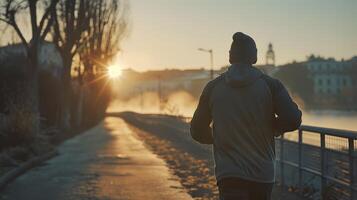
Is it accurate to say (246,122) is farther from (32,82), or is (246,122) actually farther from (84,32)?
(84,32)

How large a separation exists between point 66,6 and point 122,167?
62.7 ft

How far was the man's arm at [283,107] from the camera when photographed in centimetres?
455

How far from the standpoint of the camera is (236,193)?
443 centimetres

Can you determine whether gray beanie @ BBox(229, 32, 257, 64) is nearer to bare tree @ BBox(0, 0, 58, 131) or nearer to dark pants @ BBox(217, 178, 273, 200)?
dark pants @ BBox(217, 178, 273, 200)

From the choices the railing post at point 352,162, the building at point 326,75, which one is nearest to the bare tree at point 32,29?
the railing post at point 352,162

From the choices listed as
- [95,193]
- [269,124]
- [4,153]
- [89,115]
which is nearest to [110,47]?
[89,115]

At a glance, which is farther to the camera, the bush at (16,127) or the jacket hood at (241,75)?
the bush at (16,127)

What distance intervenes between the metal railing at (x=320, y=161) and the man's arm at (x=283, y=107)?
11.8ft

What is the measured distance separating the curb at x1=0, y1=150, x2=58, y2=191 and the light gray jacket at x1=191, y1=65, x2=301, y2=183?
8798 mm

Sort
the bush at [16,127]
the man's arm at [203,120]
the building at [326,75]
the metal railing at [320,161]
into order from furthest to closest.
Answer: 1. the building at [326,75]
2. the bush at [16,127]
3. the metal railing at [320,161]
4. the man's arm at [203,120]

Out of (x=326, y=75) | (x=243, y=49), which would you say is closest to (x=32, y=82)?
(x=243, y=49)

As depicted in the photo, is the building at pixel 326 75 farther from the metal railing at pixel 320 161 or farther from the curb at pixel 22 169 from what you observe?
the metal railing at pixel 320 161

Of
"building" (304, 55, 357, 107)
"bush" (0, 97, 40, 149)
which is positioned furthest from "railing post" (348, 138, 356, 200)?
"building" (304, 55, 357, 107)

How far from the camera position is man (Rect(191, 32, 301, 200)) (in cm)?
445
